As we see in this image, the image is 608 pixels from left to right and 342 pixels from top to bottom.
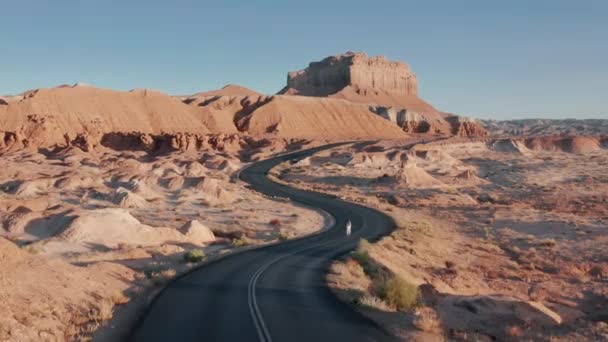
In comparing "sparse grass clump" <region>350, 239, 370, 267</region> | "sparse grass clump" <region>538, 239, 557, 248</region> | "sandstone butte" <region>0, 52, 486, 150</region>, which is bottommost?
"sparse grass clump" <region>538, 239, 557, 248</region>

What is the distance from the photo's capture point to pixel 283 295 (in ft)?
63.3

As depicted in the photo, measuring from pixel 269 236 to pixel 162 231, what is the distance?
350 inches

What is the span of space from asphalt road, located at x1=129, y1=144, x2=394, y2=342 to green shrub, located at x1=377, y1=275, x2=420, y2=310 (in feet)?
5.02

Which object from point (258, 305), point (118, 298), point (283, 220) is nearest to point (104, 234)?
point (118, 298)

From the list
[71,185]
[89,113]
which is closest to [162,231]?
[71,185]

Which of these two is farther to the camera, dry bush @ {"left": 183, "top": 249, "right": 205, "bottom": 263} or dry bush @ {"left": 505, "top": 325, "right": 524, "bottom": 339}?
dry bush @ {"left": 183, "top": 249, "right": 205, "bottom": 263}

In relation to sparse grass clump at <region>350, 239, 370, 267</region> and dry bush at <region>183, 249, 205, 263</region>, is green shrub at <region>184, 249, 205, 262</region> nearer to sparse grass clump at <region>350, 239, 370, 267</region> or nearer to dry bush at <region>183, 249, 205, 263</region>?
dry bush at <region>183, 249, 205, 263</region>

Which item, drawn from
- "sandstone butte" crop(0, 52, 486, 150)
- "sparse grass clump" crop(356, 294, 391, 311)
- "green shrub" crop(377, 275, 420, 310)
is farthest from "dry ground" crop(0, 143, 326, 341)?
"sandstone butte" crop(0, 52, 486, 150)

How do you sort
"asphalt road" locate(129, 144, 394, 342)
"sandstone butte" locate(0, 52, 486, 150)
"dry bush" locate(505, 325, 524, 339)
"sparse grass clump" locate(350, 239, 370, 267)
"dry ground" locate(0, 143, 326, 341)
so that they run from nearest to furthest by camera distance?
"asphalt road" locate(129, 144, 394, 342)
"dry bush" locate(505, 325, 524, 339)
"dry ground" locate(0, 143, 326, 341)
"sparse grass clump" locate(350, 239, 370, 267)
"sandstone butte" locate(0, 52, 486, 150)

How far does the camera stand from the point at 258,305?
57.9ft

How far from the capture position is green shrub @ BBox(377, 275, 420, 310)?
17.9 m

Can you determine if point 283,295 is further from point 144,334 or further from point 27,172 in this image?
point 27,172

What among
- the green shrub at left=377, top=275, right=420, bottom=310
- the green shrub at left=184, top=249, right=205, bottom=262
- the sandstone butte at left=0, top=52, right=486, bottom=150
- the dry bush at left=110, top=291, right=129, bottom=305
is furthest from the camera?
the sandstone butte at left=0, top=52, right=486, bottom=150

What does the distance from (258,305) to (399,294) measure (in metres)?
4.91
